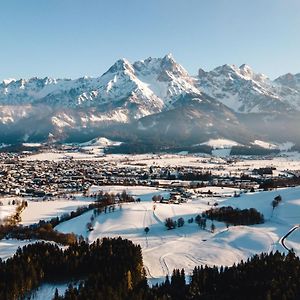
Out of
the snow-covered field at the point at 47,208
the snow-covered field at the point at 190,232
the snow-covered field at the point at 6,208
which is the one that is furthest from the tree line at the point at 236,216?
the snow-covered field at the point at 6,208

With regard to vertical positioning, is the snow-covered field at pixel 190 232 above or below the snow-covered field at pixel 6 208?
below

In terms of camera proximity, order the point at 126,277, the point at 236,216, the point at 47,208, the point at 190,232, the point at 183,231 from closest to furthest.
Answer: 1. the point at 126,277
2. the point at 190,232
3. the point at 183,231
4. the point at 236,216
5. the point at 47,208

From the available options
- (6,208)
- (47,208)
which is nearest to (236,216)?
(47,208)

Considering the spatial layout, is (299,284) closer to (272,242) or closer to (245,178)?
(272,242)

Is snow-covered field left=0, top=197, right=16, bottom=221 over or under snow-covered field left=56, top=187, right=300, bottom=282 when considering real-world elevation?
over

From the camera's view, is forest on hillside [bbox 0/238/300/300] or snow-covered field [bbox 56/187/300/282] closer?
forest on hillside [bbox 0/238/300/300]

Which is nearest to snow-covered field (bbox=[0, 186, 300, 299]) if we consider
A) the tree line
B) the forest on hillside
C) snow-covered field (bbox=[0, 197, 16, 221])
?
the tree line

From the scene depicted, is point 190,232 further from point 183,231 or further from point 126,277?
point 126,277

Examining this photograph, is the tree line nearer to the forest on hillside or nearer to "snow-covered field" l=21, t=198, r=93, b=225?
the forest on hillside

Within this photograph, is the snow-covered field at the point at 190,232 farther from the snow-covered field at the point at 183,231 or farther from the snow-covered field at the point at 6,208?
the snow-covered field at the point at 6,208
